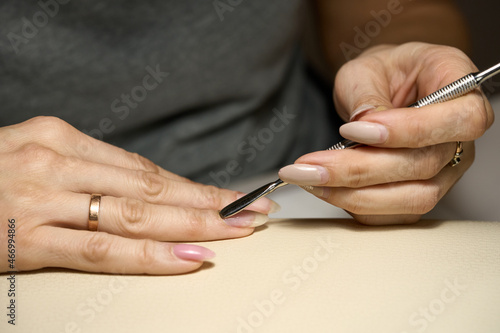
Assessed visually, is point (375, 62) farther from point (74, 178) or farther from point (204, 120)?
point (74, 178)

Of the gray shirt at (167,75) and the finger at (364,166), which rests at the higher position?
the gray shirt at (167,75)

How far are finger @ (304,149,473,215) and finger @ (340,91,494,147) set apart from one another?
7cm

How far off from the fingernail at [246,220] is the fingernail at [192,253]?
0.08m

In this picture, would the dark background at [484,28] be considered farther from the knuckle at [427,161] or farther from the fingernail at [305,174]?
the fingernail at [305,174]

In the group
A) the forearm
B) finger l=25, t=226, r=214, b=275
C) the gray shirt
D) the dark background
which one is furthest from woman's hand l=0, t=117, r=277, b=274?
the dark background

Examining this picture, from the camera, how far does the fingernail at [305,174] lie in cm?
54

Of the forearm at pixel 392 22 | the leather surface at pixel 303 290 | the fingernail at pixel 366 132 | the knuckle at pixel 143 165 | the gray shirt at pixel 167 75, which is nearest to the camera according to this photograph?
the leather surface at pixel 303 290

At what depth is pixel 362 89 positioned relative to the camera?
67 cm

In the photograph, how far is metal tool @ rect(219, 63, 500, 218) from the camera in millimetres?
533

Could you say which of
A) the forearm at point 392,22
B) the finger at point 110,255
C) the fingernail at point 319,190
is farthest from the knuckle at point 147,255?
the forearm at point 392,22

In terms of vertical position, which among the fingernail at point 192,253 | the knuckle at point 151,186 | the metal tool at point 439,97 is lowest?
the fingernail at point 192,253

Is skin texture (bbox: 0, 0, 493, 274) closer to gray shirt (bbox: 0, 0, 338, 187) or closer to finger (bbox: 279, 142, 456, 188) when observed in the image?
finger (bbox: 279, 142, 456, 188)

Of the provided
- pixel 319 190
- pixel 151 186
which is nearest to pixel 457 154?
pixel 319 190

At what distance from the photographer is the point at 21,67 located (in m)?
0.81
